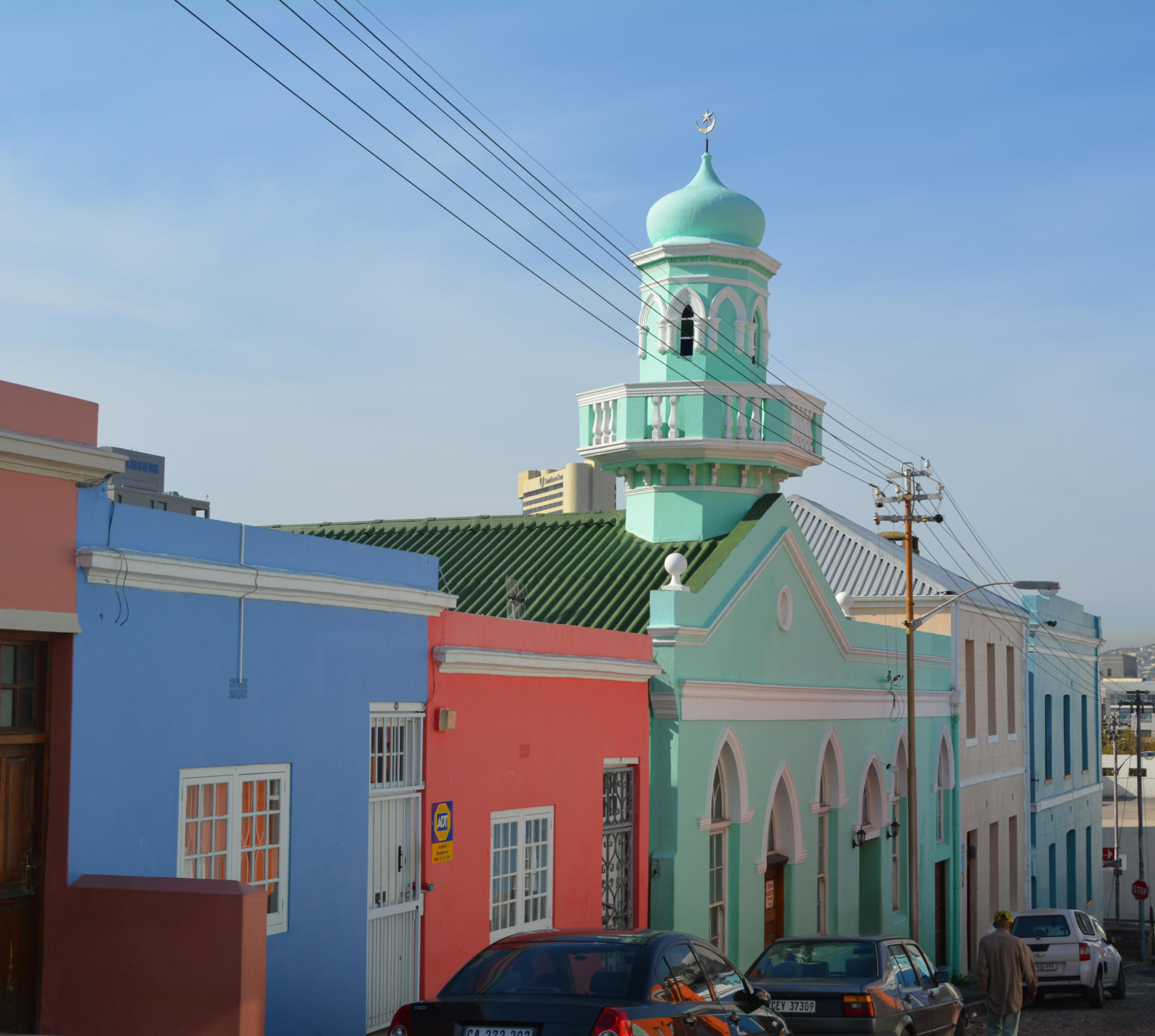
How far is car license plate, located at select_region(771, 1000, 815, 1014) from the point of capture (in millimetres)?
12500

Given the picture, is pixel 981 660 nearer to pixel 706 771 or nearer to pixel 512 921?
pixel 706 771

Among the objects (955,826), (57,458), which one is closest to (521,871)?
(57,458)

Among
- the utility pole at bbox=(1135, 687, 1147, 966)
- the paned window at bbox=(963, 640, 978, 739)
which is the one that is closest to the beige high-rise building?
the utility pole at bbox=(1135, 687, 1147, 966)

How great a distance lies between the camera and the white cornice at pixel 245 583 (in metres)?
9.45

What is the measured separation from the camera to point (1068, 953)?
22953 millimetres

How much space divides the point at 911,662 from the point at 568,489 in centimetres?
11282

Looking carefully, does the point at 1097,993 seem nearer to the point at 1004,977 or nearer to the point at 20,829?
the point at 1004,977

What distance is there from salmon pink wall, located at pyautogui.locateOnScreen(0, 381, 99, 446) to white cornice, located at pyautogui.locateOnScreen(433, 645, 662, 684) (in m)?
4.39

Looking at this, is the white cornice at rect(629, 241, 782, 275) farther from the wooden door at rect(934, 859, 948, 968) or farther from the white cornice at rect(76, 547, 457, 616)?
the wooden door at rect(934, 859, 948, 968)

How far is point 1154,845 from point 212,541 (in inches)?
2259

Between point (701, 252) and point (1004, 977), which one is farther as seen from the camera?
point (701, 252)

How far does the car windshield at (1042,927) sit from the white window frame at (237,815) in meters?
15.9

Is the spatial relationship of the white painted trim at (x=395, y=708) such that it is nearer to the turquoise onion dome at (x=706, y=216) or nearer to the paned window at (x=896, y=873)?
the turquoise onion dome at (x=706, y=216)

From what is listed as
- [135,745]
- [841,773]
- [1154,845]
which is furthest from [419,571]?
[1154,845]
